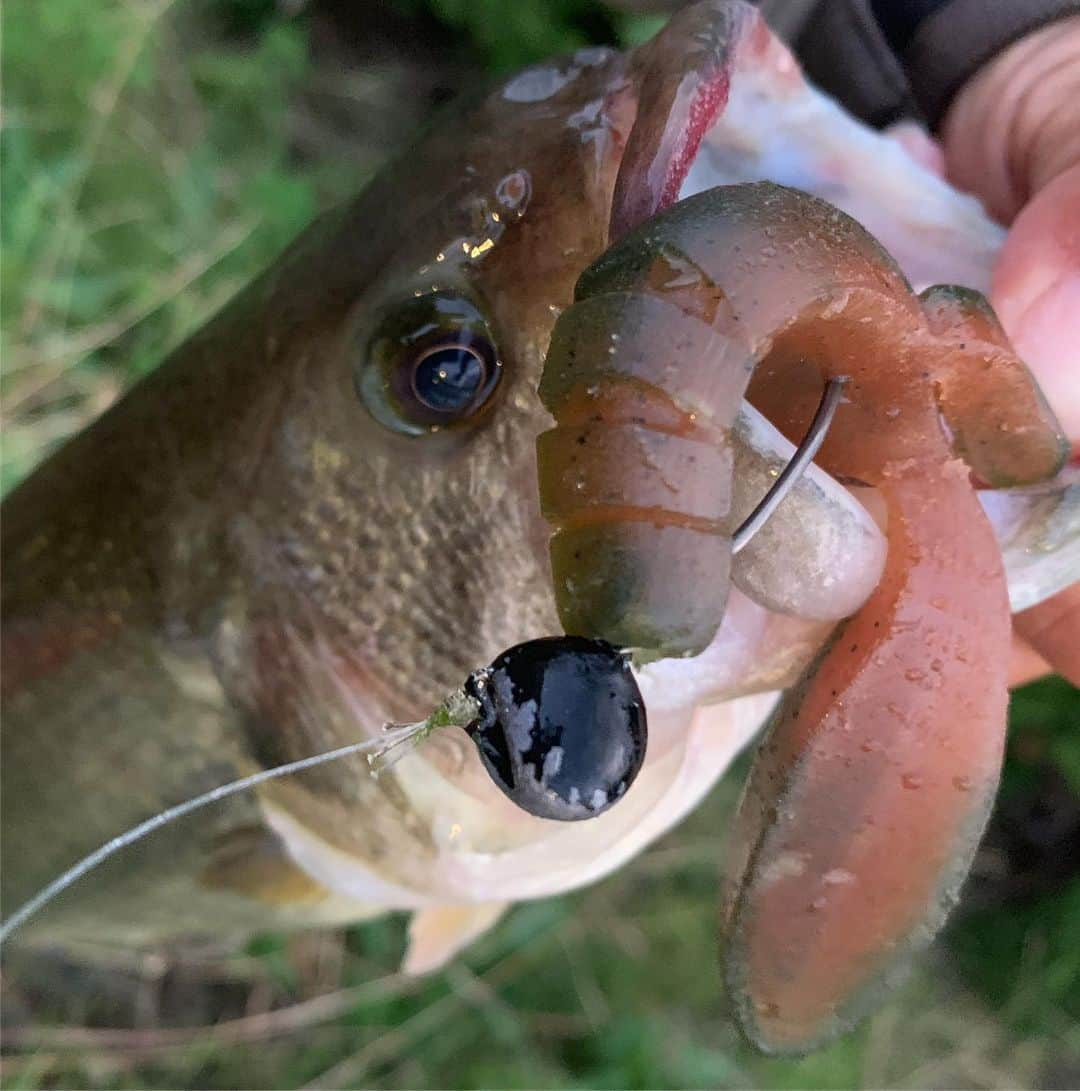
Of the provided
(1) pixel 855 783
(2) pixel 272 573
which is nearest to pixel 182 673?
(2) pixel 272 573

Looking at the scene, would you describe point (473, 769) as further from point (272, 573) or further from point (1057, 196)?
point (1057, 196)

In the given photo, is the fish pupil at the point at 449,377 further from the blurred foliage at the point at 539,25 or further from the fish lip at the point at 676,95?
the blurred foliage at the point at 539,25

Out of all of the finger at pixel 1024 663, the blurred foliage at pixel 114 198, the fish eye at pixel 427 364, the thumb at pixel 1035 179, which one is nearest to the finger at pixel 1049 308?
the thumb at pixel 1035 179

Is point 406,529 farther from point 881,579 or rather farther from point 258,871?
point 258,871

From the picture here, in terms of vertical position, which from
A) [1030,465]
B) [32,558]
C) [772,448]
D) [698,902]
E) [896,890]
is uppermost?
[32,558]

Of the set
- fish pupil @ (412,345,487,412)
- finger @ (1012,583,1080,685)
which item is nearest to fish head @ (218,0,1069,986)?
fish pupil @ (412,345,487,412)

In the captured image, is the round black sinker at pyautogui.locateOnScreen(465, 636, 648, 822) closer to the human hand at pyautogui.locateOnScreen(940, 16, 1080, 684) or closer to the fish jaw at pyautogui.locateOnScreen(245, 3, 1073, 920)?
the fish jaw at pyautogui.locateOnScreen(245, 3, 1073, 920)
